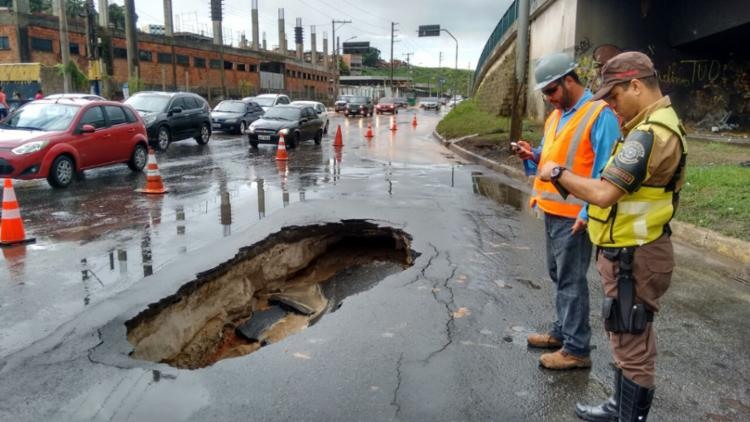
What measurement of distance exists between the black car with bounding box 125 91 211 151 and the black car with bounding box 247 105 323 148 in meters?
1.75

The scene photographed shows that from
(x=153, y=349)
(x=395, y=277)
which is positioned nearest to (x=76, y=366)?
(x=153, y=349)

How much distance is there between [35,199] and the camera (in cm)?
932

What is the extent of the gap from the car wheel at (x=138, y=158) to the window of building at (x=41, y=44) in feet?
108

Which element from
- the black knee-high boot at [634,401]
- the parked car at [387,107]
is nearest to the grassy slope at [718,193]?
the black knee-high boot at [634,401]

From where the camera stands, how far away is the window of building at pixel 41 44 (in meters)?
38.3

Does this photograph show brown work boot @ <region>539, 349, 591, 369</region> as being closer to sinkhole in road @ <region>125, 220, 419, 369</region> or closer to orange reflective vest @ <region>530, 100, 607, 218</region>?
orange reflective vest @ <region>530, 100, 607, 218</region>

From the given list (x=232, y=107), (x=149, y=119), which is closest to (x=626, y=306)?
(x=149, y=119)

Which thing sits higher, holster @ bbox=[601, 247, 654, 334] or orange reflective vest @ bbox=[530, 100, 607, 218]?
orange reflective vest @ bbox=[530, 100, 607, 218]

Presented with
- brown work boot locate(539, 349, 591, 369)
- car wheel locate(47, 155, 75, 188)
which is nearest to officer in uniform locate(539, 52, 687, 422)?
brown work boot locate(539, 349, 591, 369)

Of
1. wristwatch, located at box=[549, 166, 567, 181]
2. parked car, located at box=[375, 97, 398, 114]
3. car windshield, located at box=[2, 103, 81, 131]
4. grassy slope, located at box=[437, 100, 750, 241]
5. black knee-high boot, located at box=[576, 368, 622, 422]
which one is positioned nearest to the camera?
wristwatch, located at box=[549, 166, 567, 181]

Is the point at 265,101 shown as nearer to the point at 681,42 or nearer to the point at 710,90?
the point at 681,42

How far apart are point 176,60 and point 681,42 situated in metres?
45.2

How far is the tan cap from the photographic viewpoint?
261 cm

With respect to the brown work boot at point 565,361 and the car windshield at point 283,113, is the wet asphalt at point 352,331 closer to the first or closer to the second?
the brown work boot at point 565,361
